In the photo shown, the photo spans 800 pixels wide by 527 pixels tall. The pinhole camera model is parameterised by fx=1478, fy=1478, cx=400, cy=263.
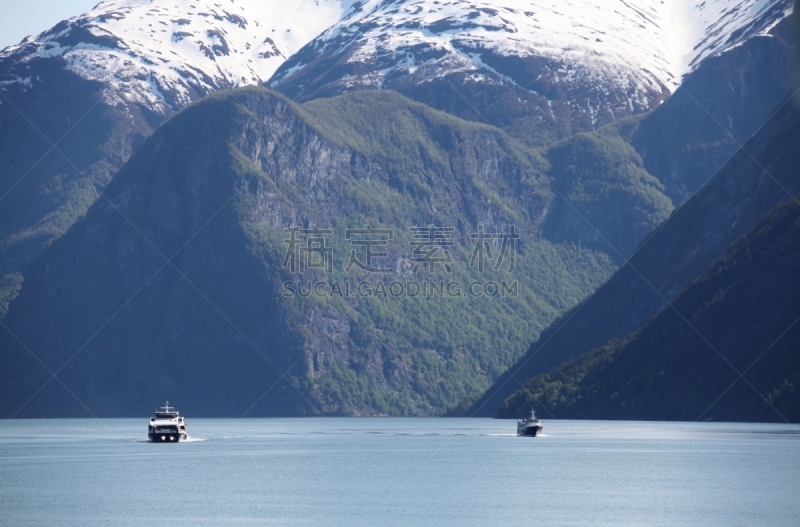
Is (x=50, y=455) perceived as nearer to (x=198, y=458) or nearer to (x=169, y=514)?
(x=198, y=458)

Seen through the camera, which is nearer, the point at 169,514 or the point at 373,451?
the point at 169,514

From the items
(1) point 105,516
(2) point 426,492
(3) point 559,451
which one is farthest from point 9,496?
(3) point 559,451

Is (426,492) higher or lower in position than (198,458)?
higher

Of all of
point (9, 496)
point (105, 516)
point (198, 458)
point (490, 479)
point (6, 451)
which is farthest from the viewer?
point (6, 451)

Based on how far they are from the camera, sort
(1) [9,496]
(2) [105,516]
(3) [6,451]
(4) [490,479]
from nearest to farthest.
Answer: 1. (2) [105,516]
2. (1) [9,496]
3. (4) [490,479]
4. (3) [6,451]

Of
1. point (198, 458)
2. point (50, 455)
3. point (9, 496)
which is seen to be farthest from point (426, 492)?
point (50, 455)

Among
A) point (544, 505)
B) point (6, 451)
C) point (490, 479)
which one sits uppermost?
point (544, 505)

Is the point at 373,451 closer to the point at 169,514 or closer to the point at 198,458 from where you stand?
the point at 198,458
